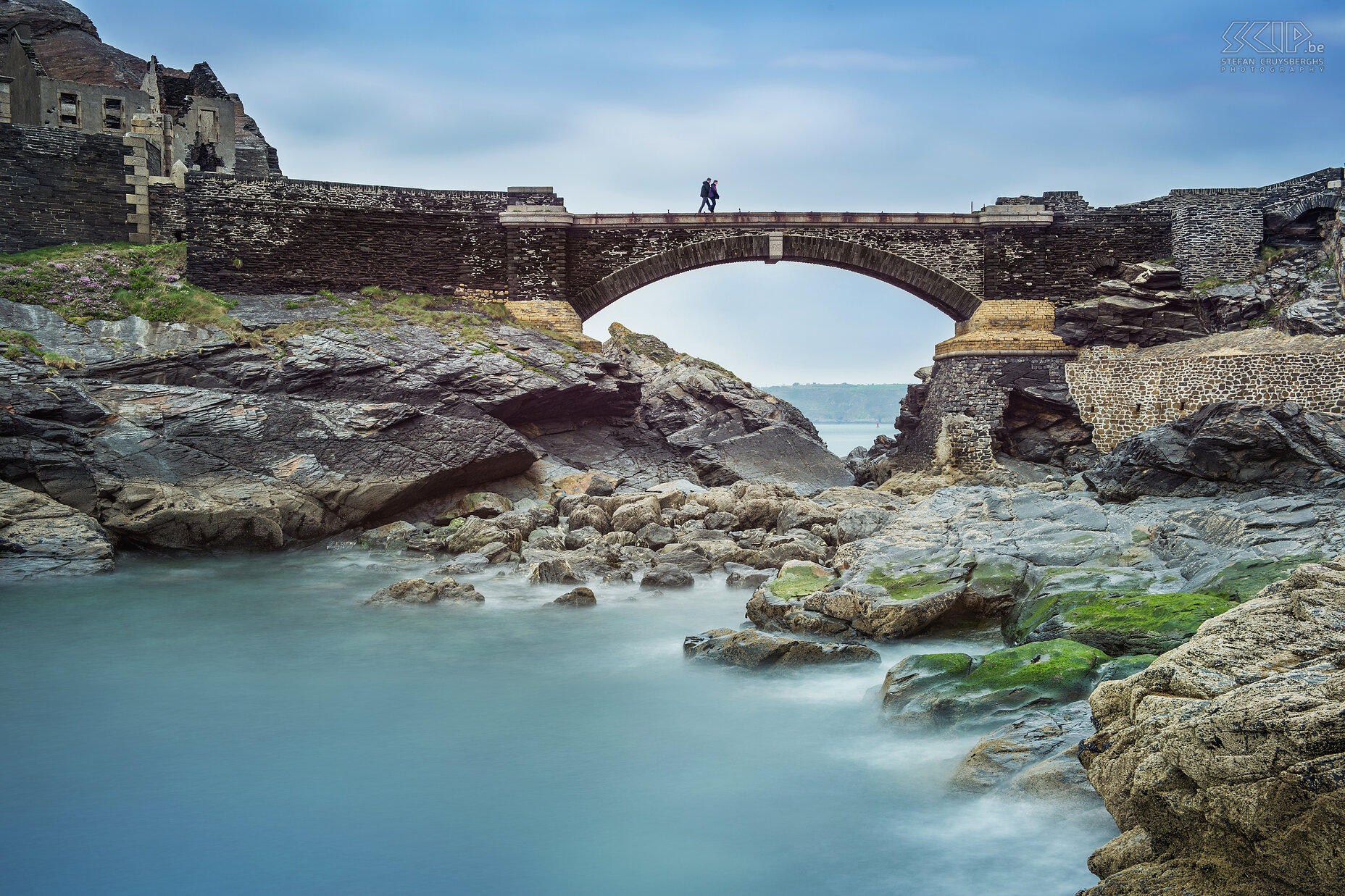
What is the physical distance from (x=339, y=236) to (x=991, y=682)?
807 inches

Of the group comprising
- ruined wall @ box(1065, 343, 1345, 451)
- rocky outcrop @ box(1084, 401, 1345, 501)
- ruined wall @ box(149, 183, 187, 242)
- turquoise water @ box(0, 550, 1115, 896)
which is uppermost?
ruined wall @ box(149, 183, 187, 242)

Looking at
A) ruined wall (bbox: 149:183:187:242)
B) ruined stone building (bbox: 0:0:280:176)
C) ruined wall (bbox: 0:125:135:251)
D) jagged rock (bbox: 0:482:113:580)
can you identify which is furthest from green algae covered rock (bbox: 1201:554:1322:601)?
ruined stone building (bbox: 0:0:280:176)

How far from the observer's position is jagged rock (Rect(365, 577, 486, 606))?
12227 millimetres

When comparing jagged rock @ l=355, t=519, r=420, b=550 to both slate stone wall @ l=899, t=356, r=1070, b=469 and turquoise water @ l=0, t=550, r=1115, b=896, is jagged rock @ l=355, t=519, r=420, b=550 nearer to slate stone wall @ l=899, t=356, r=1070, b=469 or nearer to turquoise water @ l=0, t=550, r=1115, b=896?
turquoise water @ l=0, t=550, r=1115, b=896

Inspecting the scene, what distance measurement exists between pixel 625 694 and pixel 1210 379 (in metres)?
17.1

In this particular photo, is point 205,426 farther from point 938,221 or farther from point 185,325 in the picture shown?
point 938,221

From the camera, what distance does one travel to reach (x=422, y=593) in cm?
1230

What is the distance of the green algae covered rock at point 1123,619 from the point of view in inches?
284

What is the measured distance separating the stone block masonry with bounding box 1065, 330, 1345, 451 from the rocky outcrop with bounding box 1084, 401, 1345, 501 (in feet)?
21.3

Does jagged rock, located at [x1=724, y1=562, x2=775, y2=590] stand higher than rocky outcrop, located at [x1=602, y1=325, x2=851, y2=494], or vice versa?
rocky outcrop, located at [x1=602, y1=325, x2=851, y2=494]

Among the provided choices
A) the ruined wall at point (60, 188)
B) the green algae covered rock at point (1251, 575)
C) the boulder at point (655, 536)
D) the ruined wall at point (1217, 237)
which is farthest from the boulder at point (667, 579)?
Answer: the ruined wall at point (1217, 237)

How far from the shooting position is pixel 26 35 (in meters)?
38.7

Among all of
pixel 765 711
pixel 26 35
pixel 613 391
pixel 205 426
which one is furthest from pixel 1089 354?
pixel 26 35

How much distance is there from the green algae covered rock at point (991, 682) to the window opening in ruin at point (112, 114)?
1462 inches
